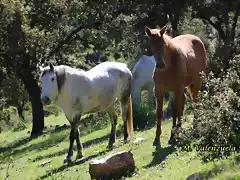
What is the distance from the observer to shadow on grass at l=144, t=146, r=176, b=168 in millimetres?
9598

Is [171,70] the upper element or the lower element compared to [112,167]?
upper

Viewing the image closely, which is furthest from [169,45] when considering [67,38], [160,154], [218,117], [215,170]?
[67,38]

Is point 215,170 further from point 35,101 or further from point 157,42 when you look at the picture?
point 35,101

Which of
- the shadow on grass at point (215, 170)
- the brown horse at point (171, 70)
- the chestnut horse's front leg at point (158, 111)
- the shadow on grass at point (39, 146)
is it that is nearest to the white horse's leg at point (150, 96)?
the shadow on grass at point (39, 146)

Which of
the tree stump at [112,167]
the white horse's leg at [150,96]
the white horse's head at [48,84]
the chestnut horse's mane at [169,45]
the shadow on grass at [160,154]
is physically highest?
the chestnut horse's mane at [169,45]

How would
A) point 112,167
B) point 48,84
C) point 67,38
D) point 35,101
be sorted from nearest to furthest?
point 112,167 < point 48,84 < point 67,38 < point 35,101

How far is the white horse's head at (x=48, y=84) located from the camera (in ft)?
38.1

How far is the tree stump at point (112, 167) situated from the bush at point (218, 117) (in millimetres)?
1262

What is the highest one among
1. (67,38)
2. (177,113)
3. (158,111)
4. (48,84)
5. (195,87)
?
(67,38)

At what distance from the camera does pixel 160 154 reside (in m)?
10.1

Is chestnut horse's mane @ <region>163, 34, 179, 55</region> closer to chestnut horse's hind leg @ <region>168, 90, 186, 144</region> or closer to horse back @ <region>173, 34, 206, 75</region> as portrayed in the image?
horse back @ <region>173, 34, 206, 75</region>

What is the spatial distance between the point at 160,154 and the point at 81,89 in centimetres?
303

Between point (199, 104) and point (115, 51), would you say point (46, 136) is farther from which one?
point (199, 104)

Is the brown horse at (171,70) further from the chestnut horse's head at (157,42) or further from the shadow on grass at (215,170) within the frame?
the shadow on grass at (215,170)
